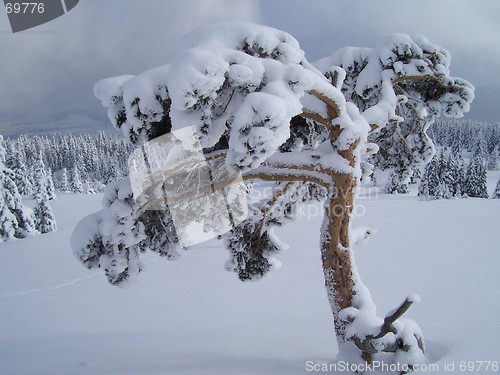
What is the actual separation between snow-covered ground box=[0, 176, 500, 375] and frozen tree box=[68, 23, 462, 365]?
1.26m

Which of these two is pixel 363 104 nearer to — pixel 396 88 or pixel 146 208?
pixel 396 88

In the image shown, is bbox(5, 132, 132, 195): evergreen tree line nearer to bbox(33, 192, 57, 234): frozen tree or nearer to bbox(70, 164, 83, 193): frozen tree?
bbox(70, 164, 83, 193): frozen tree

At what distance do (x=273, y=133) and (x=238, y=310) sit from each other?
643 cm

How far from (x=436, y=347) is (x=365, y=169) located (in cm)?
347

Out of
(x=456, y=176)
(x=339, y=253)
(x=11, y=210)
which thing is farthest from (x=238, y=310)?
(x=456, y=176)

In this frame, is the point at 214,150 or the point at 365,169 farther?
the point at 365,169

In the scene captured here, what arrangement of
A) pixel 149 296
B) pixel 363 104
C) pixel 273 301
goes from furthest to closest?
pixel 149 296 → pixel 273 301 → pixel 363 104

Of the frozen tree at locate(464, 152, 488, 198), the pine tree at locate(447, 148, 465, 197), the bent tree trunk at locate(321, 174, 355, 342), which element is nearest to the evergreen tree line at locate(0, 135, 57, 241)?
the bent tree trunk at locate(321, 174, 355, 342)

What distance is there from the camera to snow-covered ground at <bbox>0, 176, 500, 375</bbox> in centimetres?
571

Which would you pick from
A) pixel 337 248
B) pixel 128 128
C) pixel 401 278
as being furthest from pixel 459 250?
pixel 128 128

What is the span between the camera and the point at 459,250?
1146 cm

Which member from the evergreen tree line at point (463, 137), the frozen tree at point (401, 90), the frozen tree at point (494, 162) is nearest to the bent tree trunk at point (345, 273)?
the frozen tree at point (401, 90)

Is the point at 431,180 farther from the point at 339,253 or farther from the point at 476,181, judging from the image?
the point at 339,253

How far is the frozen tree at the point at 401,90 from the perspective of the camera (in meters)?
5.82
